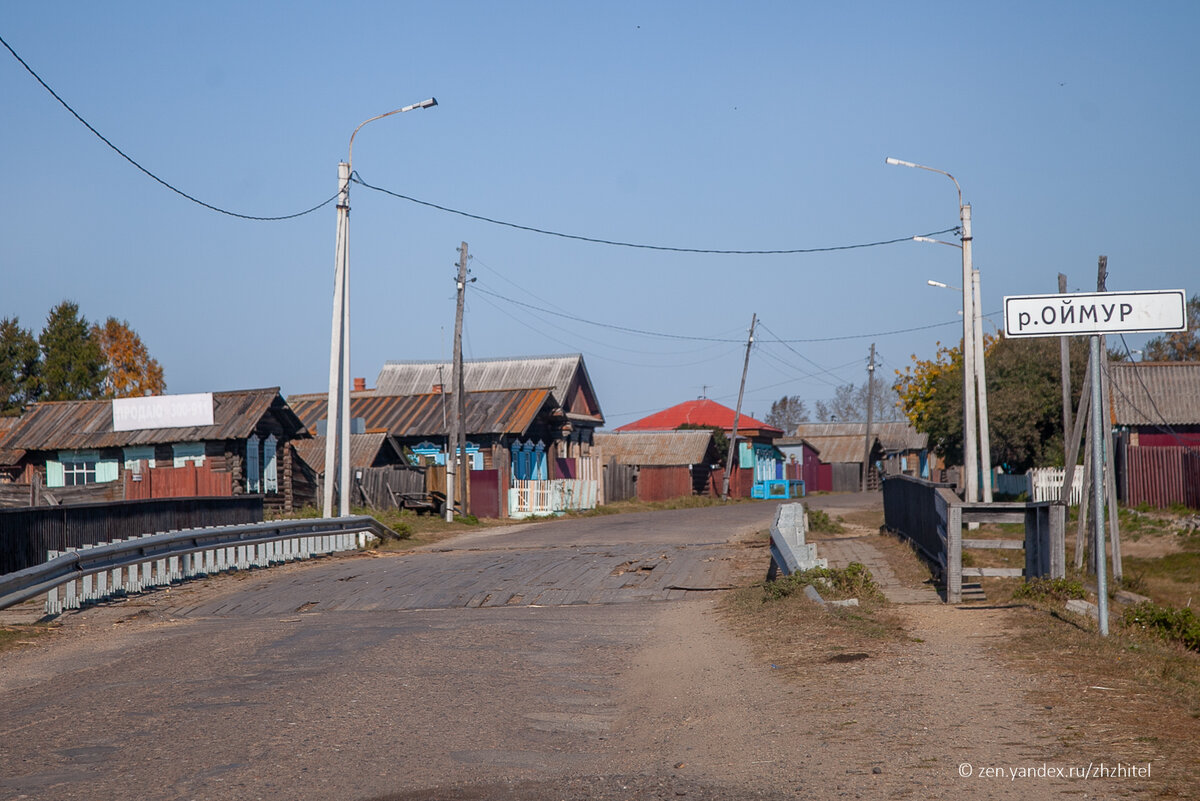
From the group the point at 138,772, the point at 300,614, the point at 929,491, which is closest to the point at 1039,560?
the point at 929,491

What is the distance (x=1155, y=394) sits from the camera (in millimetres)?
46000

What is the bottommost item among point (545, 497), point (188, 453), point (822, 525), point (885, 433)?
point (822, 525)

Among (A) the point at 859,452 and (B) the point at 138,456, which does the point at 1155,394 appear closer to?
(B) the point at 138,456

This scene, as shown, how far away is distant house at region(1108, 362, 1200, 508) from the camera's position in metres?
34.8

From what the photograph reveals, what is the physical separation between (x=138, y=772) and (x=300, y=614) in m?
7.54

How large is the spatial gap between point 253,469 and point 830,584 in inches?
1085

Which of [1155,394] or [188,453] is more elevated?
[1155,394]

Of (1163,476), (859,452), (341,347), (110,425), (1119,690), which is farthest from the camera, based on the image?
(859,452)

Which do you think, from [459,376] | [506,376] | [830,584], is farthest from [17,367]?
[830,584]

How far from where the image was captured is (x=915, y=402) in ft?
226

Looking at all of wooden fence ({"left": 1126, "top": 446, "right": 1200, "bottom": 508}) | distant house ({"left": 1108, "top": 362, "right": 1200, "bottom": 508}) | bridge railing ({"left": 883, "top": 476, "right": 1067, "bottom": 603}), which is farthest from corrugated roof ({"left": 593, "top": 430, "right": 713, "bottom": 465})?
bridge railing ({"left": 883, "top": 476, "right": 1067, "bottom": 603})

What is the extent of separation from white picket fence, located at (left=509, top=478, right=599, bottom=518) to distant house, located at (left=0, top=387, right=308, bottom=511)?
7828mm

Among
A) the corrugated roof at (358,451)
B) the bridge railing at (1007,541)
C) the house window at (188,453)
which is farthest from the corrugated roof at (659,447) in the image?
the bridge railing at (1007,541)

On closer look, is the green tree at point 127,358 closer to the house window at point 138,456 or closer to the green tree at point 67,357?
the green tree at point 67,357
